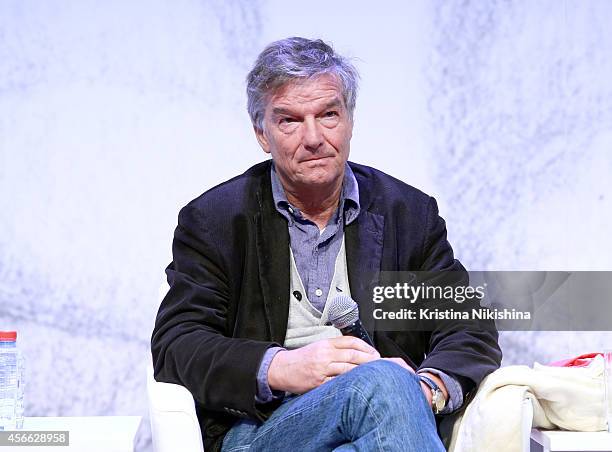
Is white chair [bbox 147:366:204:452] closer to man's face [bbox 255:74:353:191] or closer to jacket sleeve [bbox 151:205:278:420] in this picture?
jacket sleeve [bbox 151:205:278:420]

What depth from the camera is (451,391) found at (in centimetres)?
219

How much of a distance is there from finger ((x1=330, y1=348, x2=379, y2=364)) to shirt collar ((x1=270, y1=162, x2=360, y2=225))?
0.44 m

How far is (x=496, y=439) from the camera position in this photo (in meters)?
2.13

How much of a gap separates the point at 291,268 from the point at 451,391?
497 mm

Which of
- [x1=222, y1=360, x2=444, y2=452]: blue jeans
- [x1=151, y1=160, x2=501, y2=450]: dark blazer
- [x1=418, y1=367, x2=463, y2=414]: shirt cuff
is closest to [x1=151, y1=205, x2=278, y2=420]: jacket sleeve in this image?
[x1=151, y1=160, x2=501, y2=450]: dark blazer

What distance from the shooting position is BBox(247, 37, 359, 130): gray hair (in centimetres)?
247

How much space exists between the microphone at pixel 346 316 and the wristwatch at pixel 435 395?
0.16 meters

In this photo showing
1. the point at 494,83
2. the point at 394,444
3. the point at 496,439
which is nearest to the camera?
the point at 394,444

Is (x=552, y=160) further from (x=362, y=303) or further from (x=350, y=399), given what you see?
(x=350, y=399)

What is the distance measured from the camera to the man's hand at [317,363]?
7.02 ft

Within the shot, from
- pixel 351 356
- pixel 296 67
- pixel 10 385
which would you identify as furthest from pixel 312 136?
pixel 10 385

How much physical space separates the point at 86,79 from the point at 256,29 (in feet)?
1.60

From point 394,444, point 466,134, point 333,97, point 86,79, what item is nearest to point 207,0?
point 86,79

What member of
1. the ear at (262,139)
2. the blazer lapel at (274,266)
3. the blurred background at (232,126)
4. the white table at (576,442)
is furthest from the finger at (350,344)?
the blurred background at (232,126)
